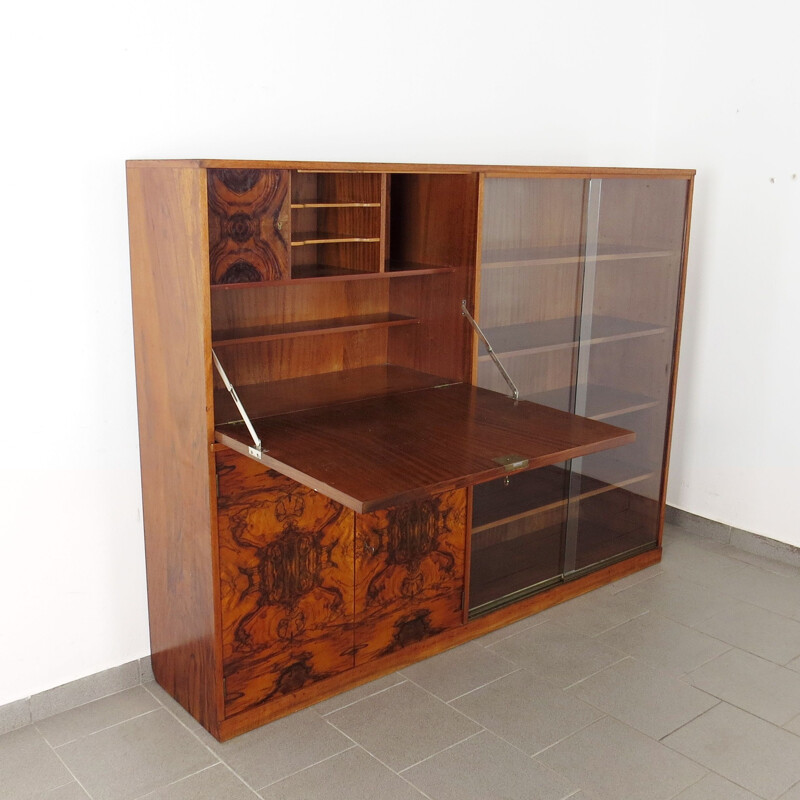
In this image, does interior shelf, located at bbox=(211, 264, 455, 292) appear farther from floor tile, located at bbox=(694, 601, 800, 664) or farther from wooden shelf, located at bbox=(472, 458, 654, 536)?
floor tile, located at bbox=(694, 601, 800, 664)

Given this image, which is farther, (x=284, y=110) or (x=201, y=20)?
(x=284, y=110)

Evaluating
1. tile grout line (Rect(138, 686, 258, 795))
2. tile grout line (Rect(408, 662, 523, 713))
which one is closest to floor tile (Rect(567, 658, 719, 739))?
tile grout line (Rect(408, 662, 523, 713))

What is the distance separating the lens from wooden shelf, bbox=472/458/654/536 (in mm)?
3414

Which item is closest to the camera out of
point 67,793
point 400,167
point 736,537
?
point 67,793

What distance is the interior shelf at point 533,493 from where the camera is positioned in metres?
3.41

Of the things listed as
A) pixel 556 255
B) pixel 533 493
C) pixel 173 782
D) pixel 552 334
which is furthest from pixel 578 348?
pixel 173 782

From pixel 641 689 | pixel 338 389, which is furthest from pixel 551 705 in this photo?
pixel 338 389

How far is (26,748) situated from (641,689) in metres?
2.01

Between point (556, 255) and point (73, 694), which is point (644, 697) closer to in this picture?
point (556, 255)

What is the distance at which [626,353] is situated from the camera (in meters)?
3.83

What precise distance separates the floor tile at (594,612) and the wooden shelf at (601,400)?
763 millimetres

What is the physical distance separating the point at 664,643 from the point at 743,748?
638mm

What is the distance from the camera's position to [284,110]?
3.07 m

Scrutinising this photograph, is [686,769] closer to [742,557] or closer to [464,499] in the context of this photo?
[464,499]
